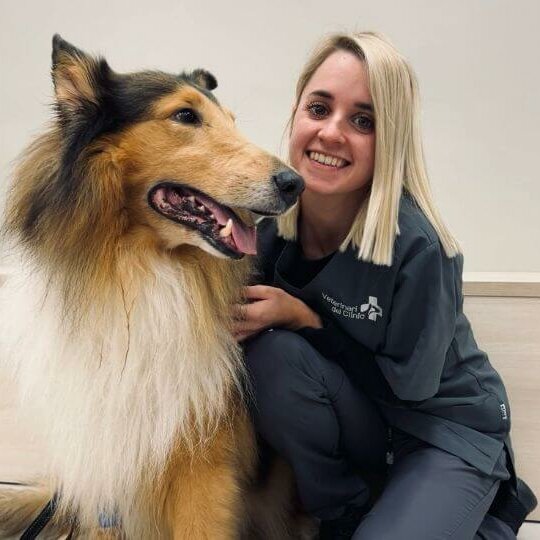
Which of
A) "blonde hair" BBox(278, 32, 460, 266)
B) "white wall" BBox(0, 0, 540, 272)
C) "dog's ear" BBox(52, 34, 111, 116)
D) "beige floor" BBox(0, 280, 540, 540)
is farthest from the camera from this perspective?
"white wall" BBox(0, 0, 540, 272)

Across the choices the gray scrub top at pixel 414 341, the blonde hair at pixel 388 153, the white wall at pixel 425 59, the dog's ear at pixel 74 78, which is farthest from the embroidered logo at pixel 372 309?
the white wall at pixel 425 59

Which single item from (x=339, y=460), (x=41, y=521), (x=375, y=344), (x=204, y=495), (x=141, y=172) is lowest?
(x=41, y=521)

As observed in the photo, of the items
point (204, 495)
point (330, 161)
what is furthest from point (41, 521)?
point (330, 161)

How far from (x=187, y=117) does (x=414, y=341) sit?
79 centimetres

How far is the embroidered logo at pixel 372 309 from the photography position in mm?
1495

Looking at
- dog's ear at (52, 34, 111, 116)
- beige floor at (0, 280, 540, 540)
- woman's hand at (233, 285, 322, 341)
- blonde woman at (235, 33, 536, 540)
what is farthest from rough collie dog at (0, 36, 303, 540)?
beige floor at (0, 280, 540, 540)

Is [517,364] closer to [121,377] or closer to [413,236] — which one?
[413,236]

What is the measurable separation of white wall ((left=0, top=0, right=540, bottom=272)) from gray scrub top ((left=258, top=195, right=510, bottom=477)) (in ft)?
2.62

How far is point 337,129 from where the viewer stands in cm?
147

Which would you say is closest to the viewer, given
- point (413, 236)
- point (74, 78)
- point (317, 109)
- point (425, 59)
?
point (74, 78)

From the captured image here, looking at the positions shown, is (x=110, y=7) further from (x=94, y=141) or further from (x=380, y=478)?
(x=380, y=478)

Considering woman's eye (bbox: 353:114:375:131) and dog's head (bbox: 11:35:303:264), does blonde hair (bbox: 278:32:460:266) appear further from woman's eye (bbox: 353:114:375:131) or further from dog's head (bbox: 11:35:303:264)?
dog's head (bbox: 11:35:303:264)

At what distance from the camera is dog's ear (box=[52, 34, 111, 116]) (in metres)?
1.20

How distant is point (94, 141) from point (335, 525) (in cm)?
123
